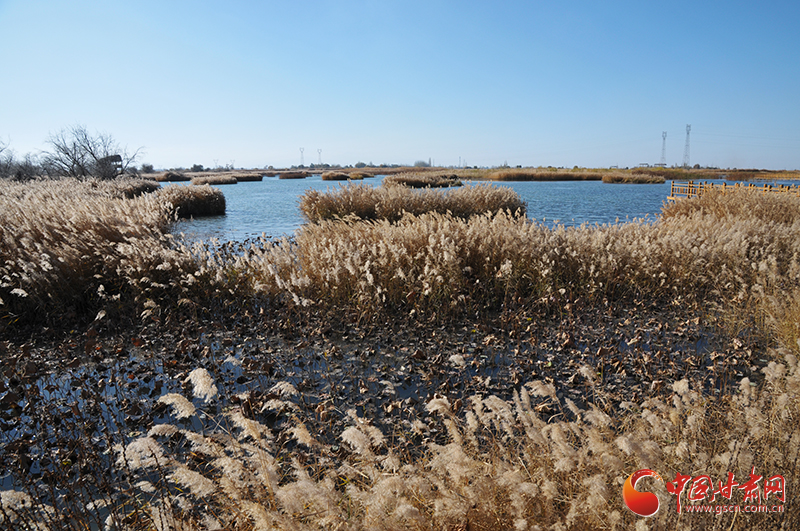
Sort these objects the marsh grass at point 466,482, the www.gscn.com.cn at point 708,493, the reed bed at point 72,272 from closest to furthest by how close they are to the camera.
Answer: the marsh grass at point 466,482
the www.gscn.com.cn at point 708,493
the reed bed at point 72,272

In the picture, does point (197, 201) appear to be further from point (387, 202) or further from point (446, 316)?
point (446, 316)

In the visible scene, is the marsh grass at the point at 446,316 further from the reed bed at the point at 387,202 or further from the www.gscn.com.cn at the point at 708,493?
the reed bed at the point at 387,202

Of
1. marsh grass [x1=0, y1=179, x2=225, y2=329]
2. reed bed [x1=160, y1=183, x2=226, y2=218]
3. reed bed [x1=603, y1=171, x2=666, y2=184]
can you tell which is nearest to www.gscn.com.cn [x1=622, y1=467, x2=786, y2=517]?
marsh grass [x1=0, y1=179, x2=225, y2=329]

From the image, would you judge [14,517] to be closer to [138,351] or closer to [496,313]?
[138,351]

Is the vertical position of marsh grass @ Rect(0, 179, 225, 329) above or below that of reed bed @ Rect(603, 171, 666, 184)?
below

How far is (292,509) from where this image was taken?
131cm

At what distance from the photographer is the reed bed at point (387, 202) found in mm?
13844

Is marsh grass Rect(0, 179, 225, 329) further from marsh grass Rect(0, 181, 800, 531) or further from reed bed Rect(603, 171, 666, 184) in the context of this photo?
reed bed Rect(603, 171, 666, 184)

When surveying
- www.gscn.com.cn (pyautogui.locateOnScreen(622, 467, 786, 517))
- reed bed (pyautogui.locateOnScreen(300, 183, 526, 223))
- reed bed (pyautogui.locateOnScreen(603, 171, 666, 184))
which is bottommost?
www.gscn.com.cn (pyautogui.locateOnScreen(622, 467, 786, 517))

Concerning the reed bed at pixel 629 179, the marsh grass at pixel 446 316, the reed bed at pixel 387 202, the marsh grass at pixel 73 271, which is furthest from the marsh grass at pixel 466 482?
the reed bed at pixel 629 179

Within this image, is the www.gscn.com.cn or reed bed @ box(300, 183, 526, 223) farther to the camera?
reed bed @ box(300, 183, 526, 223)

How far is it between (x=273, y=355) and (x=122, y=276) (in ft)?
10.2

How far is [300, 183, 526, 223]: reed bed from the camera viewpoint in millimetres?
13844

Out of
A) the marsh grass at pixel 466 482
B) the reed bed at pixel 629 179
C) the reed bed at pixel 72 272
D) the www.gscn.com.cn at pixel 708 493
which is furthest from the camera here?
the reed bed at pixel 629 179
